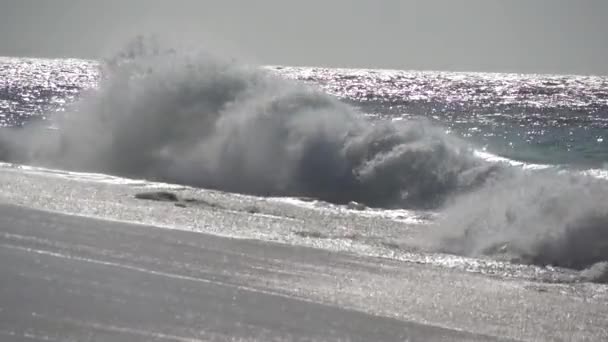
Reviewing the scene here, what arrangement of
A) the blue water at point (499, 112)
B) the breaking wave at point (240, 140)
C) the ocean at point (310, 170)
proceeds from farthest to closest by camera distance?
the blue water at point (499, 112) < the breaking wave at point (240, 140) < the ocean at point (310, 170)

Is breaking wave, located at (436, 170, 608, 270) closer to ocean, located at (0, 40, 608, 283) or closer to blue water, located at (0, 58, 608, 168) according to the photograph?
ocean, located at (0, 40, 608, 283)

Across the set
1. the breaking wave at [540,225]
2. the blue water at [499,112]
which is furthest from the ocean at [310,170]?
the blue water at [499,112]

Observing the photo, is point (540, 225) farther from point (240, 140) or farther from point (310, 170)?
point (240, 140)

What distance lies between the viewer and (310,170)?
1902 cm

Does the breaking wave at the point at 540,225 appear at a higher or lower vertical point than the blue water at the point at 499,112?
higher

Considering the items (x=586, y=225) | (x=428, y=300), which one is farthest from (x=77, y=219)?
(x=586, y=225)

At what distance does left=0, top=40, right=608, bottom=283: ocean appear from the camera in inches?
440

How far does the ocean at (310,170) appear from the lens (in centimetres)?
1116

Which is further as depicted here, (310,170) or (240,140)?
(240,140)

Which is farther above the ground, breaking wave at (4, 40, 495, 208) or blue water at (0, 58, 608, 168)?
breaking wave at (4, 40, 495, 208)

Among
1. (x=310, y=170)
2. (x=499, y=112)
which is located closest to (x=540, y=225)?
(x=310, y=170)

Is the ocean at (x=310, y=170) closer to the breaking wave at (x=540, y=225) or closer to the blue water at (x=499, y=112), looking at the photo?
the breaking wave at (x=540, y=225)

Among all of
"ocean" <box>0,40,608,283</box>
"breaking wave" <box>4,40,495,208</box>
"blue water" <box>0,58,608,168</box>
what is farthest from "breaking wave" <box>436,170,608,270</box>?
"blue water" <box>0,58,608,168</box>

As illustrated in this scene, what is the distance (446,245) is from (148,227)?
352 centimetres
